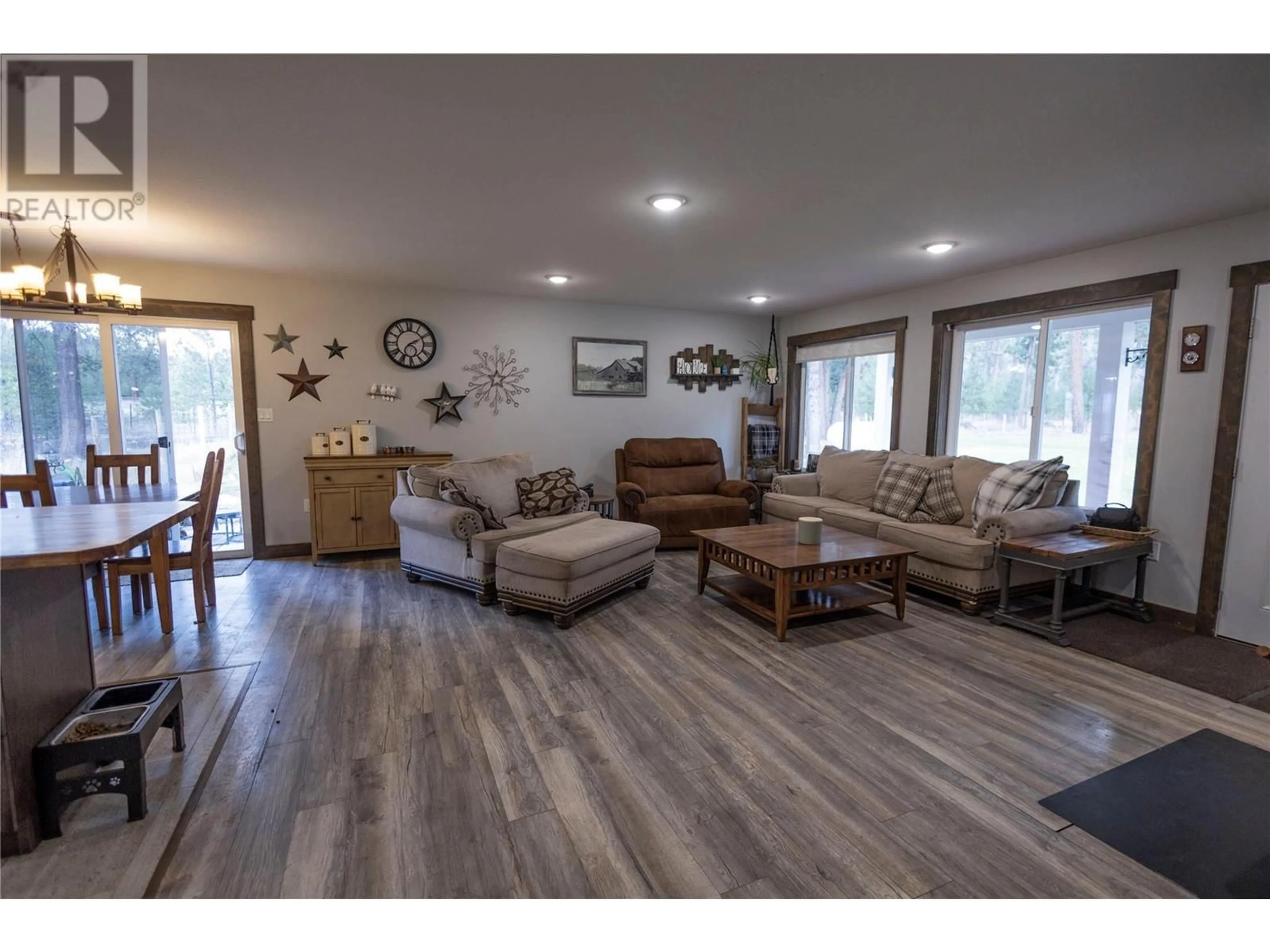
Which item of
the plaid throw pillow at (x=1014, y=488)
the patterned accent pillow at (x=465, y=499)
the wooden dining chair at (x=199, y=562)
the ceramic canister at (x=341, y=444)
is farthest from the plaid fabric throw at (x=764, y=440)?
the wooden dining chair at (x=199, y=562)

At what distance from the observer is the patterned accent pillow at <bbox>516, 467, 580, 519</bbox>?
4.20 meters

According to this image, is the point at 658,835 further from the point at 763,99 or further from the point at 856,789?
the point at 763,99

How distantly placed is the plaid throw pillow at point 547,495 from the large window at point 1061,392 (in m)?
3.23

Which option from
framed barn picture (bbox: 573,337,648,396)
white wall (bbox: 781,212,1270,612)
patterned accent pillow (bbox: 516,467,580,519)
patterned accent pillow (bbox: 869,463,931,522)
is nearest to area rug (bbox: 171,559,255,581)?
patterned accent pillow (bbox: 516,467,580,519)

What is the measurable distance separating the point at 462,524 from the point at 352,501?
159 centimetres

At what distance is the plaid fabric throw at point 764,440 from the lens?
20.1 feet

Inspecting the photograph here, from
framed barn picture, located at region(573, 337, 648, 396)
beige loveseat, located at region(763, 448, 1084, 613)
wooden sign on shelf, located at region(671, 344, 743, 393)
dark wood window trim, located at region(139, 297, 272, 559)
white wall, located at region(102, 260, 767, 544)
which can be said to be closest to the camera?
beige loveseat, located at region(763, 448, 1084, 613)

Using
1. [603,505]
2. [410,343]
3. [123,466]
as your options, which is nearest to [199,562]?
[123,466]

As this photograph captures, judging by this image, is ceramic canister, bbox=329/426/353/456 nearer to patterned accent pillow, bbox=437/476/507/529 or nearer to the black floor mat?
patterned accent pillow, bbox=437/476/507/529

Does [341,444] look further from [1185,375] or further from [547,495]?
[1185,375]

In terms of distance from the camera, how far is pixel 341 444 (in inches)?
184

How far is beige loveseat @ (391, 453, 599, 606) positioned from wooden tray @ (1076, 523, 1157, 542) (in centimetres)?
323

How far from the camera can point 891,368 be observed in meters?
5.20
